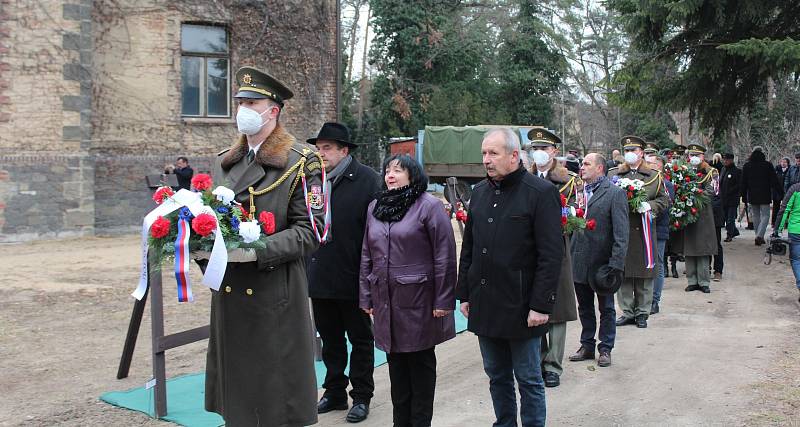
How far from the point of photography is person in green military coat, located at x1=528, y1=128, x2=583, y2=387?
652 centimetres

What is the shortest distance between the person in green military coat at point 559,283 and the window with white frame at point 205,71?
13921 millimetres

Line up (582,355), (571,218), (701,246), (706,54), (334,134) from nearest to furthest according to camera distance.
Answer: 1. (334,134)
2. (571,218)
3. (582,355)
4. (701,246)
5. (706,54)

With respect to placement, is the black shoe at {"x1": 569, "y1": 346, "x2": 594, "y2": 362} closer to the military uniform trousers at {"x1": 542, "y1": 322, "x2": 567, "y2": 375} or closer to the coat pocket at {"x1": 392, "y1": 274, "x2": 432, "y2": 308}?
the military uniform trousers at {"x1": 542, "y1": 322, "x2": 567, "y2": 375}

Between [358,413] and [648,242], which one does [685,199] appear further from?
[358,413]

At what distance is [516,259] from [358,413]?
1.90m

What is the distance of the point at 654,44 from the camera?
1736 centimetres

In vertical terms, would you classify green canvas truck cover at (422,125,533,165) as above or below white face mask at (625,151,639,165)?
above

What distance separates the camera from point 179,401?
6164 mm

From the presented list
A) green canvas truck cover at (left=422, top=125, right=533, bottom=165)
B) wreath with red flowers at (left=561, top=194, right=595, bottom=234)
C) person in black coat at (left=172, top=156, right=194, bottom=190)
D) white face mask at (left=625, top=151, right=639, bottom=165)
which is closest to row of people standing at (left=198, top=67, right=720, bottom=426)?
wreath with red flowers at (left=561, top=194, right=595, bottom=234)

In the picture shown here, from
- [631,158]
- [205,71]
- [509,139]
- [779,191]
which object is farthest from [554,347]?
[205,71]

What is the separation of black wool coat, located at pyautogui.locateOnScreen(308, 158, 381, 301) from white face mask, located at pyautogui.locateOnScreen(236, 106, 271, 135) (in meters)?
1.69

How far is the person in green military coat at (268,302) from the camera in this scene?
4168 mm

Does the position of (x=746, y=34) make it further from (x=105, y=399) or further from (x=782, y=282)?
(x=105, y=399)

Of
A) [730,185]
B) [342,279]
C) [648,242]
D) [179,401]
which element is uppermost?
[730,185]
